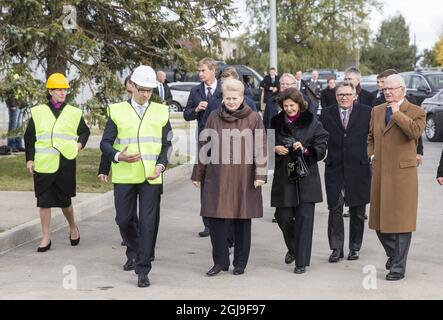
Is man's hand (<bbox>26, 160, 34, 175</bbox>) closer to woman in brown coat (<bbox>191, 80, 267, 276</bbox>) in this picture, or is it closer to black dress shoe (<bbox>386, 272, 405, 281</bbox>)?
woman in brown coat (<bbox>191, 80, 267, 276</bbox>)

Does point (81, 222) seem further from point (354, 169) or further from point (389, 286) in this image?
point (389, 286)

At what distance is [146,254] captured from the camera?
7.77m

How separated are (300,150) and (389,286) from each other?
4.79 feet

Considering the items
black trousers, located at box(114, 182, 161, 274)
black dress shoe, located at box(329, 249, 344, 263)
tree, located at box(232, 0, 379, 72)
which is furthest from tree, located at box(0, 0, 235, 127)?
tree, located at box(232, 0, 379, 72)

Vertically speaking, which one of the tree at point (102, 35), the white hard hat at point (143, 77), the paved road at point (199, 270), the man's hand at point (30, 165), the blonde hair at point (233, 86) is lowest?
the paved road at point (199, 270)

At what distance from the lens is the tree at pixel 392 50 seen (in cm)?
10831

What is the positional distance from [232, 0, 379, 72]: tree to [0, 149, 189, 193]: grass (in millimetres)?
37667

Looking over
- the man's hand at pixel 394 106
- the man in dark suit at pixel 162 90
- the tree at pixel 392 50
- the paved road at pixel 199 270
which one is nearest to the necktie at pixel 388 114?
the man's hand at pixel 394 106

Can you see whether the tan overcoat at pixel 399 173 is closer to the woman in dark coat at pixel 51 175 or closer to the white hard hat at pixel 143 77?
the white hard hat at pixel 143 77

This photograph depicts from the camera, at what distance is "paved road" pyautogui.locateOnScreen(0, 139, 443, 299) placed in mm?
7434

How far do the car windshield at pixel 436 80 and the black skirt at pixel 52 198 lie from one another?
19330 millimetres

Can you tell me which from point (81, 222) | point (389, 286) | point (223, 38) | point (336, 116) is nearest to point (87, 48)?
point (223, 38)

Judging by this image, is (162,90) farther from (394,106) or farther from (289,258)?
(394,106)

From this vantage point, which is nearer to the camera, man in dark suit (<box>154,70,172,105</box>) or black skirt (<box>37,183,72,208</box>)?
black skirt (<box>37,183,72,208</box>)
